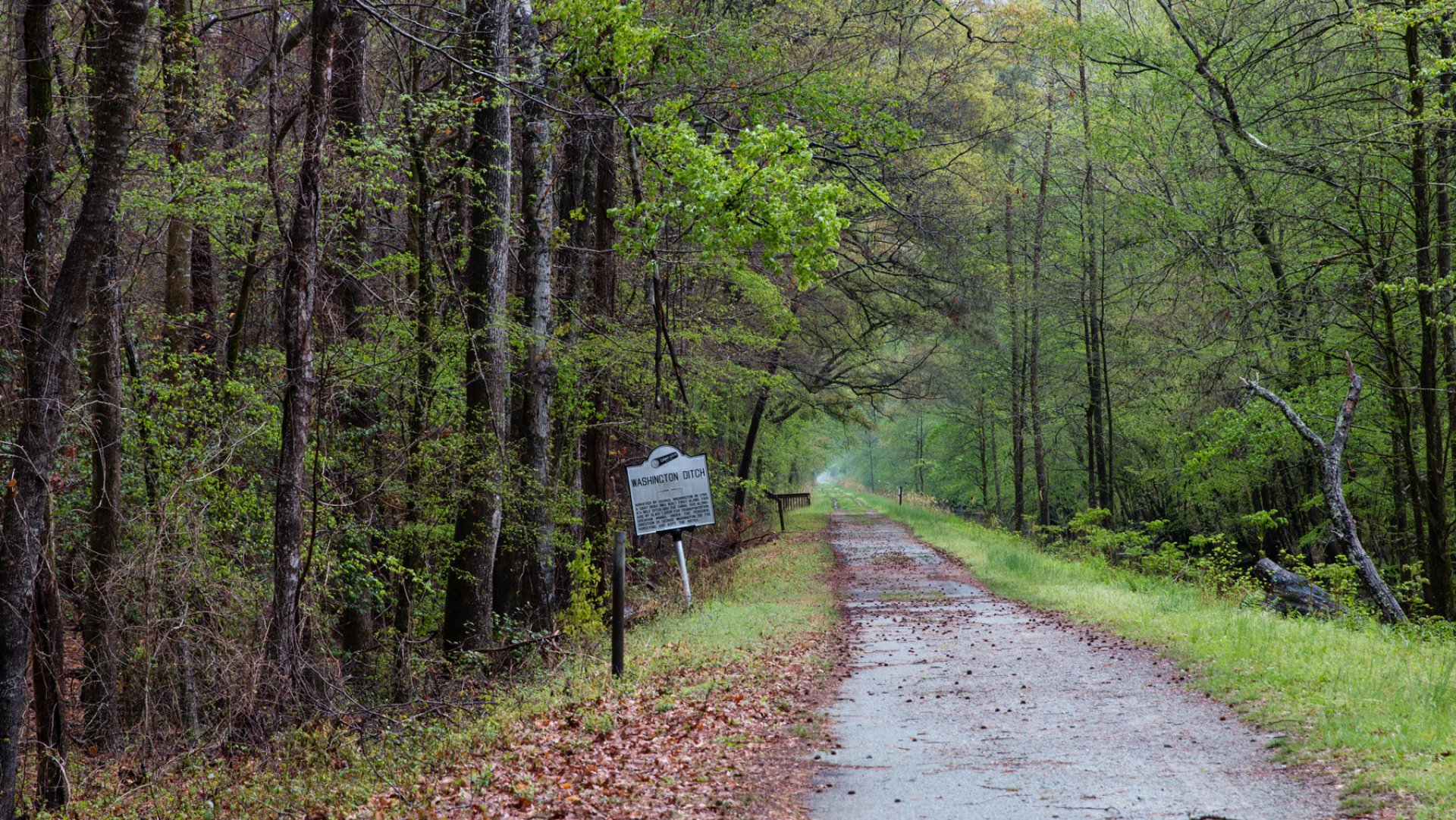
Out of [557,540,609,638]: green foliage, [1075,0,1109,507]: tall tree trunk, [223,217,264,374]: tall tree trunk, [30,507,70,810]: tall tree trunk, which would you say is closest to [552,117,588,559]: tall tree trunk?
[557,540,609,638]: green foliage

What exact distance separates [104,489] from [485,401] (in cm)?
388

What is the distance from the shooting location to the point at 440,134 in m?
13.7

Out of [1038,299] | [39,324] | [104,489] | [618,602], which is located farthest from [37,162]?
[1038,299]

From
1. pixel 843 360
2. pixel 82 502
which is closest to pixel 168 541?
pixel 82 502

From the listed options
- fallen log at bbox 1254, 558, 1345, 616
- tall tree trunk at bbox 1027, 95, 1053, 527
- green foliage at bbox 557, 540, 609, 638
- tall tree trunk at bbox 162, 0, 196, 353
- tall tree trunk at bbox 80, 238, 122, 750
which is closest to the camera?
tall tree trunk at bbox 80, 238, 122, 750

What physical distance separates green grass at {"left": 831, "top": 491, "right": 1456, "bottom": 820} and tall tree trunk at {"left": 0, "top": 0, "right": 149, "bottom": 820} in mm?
8833

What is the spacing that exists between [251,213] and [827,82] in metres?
6.88

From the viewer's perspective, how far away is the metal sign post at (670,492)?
13297 millimetres

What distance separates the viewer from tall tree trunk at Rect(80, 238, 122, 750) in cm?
923

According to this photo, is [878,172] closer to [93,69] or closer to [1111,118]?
[1111,118]

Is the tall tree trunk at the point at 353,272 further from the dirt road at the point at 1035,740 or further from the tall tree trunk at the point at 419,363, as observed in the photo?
the dirt road at the point at 1035,740

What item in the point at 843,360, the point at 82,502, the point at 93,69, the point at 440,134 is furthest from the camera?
the point at 843,360

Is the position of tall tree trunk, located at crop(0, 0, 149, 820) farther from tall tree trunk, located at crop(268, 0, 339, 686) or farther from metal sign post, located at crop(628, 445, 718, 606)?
metal sign post, located at crop(628, 445, 718, 606)

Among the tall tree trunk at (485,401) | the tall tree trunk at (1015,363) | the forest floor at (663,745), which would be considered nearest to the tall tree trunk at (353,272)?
the tall tree trunk at (485,401)
